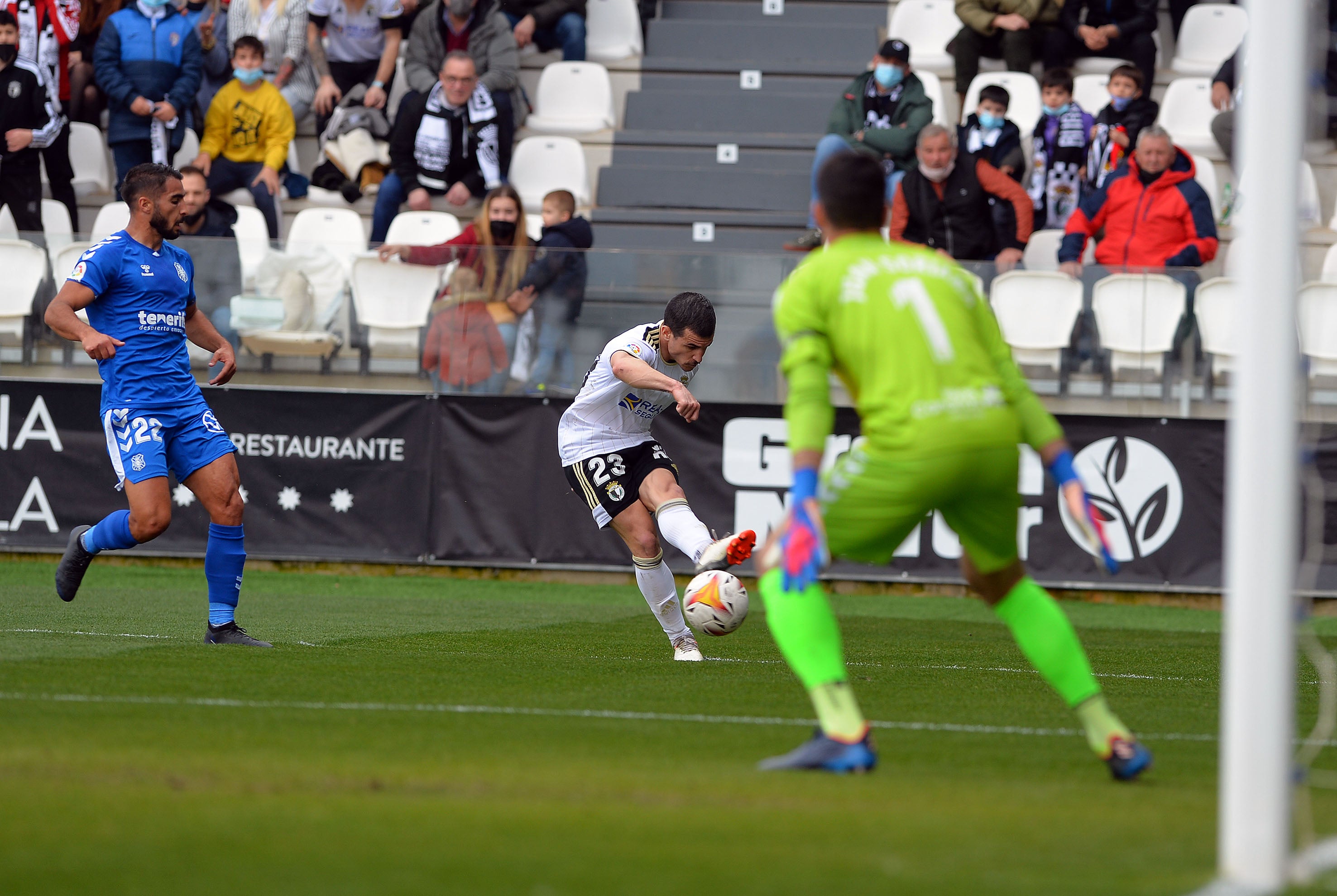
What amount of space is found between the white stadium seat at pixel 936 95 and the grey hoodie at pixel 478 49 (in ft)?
13.8

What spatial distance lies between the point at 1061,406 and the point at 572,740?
8703 millimetres

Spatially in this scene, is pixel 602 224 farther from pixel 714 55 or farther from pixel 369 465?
pixel 369 465

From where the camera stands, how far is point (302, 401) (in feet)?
45.7

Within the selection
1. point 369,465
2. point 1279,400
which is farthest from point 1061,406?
point 1279,400

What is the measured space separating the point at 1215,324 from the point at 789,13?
8031 mm

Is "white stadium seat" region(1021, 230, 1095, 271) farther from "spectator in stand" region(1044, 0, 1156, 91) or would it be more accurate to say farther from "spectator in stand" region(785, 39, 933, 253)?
"spectator in stand" region(1044, 0, 1156, 91)

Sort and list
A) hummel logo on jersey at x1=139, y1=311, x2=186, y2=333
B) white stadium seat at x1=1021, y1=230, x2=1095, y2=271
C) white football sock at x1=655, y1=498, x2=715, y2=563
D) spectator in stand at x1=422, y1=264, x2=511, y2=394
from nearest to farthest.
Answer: white football sock at x1=655, y1=498, x2=715, y2=563
hummel logo on jersey at x1=139, y1=311, x2=186, y2=333
spectator in stand at x1=422, y1=264, x2=511, y2=394
white stadium seat at x1=1021, y1=230, x2=1095, y2=271

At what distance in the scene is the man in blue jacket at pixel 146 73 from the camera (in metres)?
16.7

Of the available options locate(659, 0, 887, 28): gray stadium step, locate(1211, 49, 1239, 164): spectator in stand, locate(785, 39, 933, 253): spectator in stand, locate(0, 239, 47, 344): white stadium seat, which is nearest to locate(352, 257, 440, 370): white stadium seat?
locate(0, 239, 47, 344): white stadium seat

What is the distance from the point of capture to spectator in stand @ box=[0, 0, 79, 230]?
1656 centimetres

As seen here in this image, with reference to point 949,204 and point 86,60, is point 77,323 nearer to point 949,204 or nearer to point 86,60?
point 949,204

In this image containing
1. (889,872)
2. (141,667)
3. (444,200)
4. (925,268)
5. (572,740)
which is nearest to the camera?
(889,872)

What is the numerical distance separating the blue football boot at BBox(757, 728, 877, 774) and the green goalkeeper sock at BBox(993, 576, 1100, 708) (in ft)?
1.93

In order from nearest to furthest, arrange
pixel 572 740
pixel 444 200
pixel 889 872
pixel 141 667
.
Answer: pixel 889 872
pixel 572 740
pixel 141 667
pixel 444 200
